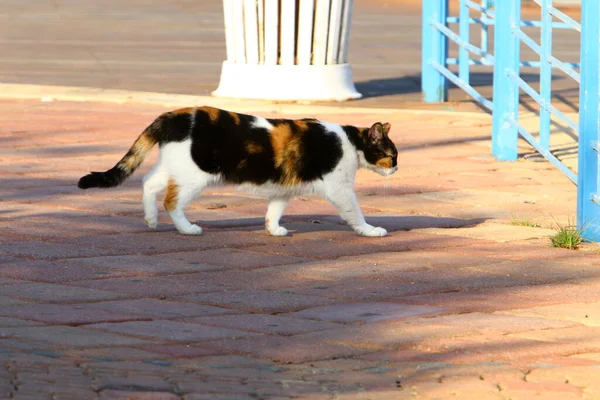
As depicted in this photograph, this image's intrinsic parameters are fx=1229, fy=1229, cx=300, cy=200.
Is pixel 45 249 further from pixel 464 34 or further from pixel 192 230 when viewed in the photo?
pixel 464 34

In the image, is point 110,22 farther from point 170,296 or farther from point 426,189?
point 170,296

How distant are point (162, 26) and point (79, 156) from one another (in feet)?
29.8

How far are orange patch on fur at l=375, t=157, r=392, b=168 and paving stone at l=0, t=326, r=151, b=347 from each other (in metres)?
2.31

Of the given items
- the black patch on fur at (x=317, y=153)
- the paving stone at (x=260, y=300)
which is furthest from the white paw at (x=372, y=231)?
the paving stone at (x=260, y=300)

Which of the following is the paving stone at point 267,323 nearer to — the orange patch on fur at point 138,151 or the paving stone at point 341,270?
the paving stone at point 341,270

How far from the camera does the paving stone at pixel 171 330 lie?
4.20m

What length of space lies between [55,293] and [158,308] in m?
0.45

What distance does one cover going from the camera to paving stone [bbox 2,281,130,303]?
4.70 m

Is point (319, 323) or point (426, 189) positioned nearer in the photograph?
point (319, 323)

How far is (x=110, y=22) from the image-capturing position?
17.4 m

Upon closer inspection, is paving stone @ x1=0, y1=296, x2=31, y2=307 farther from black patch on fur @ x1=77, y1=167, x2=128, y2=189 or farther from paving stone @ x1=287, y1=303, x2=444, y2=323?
black patch on fur @ x1=77, y1=167, x2=128, y2=189

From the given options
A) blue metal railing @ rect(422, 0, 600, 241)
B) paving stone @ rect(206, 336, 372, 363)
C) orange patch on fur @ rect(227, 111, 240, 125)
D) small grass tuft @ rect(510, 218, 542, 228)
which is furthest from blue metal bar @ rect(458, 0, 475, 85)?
paving stone @ rect(206, 336, 372, 363)

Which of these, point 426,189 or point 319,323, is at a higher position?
point 319,323

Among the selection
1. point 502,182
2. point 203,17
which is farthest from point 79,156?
point 203,17
